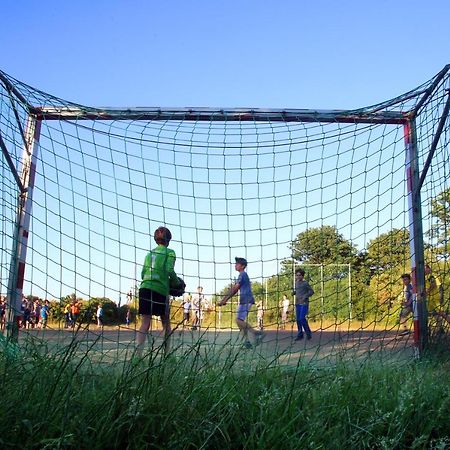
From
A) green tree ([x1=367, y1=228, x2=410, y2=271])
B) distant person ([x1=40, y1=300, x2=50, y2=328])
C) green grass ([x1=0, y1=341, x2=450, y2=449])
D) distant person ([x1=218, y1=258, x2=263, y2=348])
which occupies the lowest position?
green grass ([x1=0, y1=341, x2=450, y2=449])

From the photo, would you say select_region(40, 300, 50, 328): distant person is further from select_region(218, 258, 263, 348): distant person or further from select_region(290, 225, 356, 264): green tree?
select_region(290, 225, 356, 264): green tree

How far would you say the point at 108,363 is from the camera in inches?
115

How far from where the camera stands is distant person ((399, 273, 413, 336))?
530cm

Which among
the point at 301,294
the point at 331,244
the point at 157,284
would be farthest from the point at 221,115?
the point at 331,244

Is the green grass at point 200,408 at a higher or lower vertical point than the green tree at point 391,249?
lower

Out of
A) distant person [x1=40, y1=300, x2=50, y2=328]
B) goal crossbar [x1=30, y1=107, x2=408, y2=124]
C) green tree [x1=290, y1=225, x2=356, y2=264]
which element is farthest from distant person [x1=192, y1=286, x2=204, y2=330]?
goal crossbar [x1=30, y1=107, x2=408, y2=124]

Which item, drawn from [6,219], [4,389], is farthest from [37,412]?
[6,219]

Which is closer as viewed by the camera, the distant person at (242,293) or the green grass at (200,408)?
the green grass at (200,408)

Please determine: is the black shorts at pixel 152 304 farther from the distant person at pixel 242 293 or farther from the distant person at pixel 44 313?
the distant person at pixel 44 313

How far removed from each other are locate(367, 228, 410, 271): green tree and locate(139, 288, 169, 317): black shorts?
7.41ft

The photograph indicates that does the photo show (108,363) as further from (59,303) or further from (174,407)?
(59,303)

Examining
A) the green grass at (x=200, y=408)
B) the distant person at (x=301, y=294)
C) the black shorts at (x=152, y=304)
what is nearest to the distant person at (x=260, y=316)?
the distant person at (x=301, y=294)

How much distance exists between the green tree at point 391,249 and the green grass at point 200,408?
321cm

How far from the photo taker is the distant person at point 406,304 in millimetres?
5305
